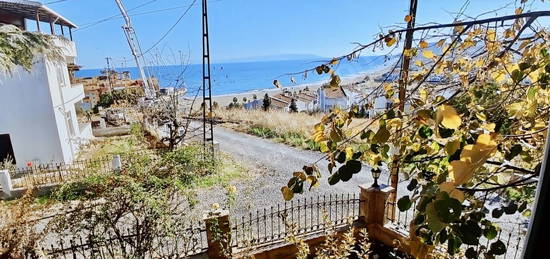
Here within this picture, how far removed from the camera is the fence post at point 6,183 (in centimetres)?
607

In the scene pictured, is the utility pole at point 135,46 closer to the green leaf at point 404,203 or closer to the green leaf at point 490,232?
the green leaf at point 404,203

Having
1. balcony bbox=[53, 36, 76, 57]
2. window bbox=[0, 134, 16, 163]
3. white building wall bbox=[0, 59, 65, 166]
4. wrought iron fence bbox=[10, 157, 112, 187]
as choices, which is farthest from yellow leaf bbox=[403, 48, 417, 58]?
window bbox=[0, 134, 16, 163]

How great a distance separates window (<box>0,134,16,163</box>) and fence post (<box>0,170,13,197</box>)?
234 centimetres

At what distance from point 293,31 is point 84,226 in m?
6.44

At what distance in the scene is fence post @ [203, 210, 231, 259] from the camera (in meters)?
3.11

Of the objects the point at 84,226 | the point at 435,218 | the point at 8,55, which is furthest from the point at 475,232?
the point at 8,55

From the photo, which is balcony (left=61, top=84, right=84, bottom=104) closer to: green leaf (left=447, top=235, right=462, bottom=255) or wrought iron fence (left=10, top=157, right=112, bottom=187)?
wrought iron fence (left=10, top=157, right=112, bottom=187)

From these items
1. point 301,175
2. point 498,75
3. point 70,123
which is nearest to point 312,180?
point 301,175

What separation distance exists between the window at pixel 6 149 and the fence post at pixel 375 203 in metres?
9.17

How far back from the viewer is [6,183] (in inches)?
241

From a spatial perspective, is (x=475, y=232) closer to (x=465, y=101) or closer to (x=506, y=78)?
(x=465, y=101)

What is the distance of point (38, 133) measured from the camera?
8062mm

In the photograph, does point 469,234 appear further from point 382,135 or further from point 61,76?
point 61,76

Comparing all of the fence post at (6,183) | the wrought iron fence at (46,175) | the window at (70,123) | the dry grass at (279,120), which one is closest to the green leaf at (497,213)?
the wrought iron fence at (46,175)
